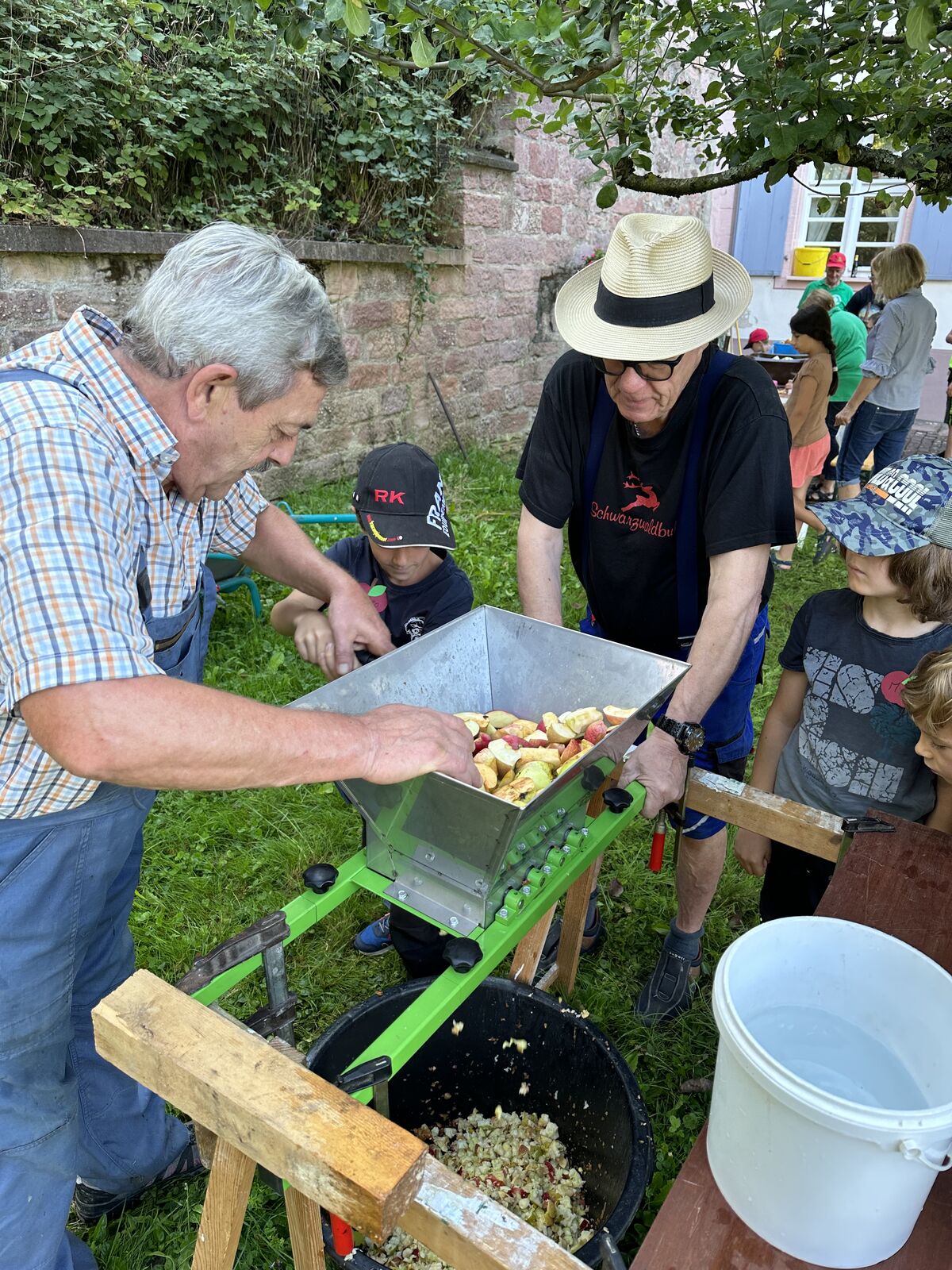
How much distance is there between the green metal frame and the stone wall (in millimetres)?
3688

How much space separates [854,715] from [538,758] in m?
0.98

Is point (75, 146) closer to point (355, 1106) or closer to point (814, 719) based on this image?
point (814, 719)

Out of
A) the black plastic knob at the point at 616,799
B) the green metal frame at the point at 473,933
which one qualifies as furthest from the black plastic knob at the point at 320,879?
the black plastic knob at the point at 616,799

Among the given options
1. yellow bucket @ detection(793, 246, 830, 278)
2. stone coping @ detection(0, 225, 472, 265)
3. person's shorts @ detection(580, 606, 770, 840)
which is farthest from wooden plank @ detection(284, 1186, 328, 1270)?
yellow bucket @ detection(793, 246, 830, 278)

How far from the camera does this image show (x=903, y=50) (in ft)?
7.50

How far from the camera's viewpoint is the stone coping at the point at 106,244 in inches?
157

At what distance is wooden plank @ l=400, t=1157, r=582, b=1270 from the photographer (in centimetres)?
101

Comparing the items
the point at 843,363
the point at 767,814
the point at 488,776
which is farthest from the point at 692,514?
the point at 843,363

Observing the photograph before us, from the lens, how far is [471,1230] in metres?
1.04

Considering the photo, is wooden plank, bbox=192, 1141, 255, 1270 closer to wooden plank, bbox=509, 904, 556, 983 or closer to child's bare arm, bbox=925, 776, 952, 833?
wooden plank, bbox=509, 904, 556, 983

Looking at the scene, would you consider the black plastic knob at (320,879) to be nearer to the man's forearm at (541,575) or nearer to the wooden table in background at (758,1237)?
the wooden table in background at (758,1237)

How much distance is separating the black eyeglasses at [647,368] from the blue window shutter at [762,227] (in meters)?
12.6

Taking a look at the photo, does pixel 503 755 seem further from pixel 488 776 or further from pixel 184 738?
pixel 184 738

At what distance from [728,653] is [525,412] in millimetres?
6569
